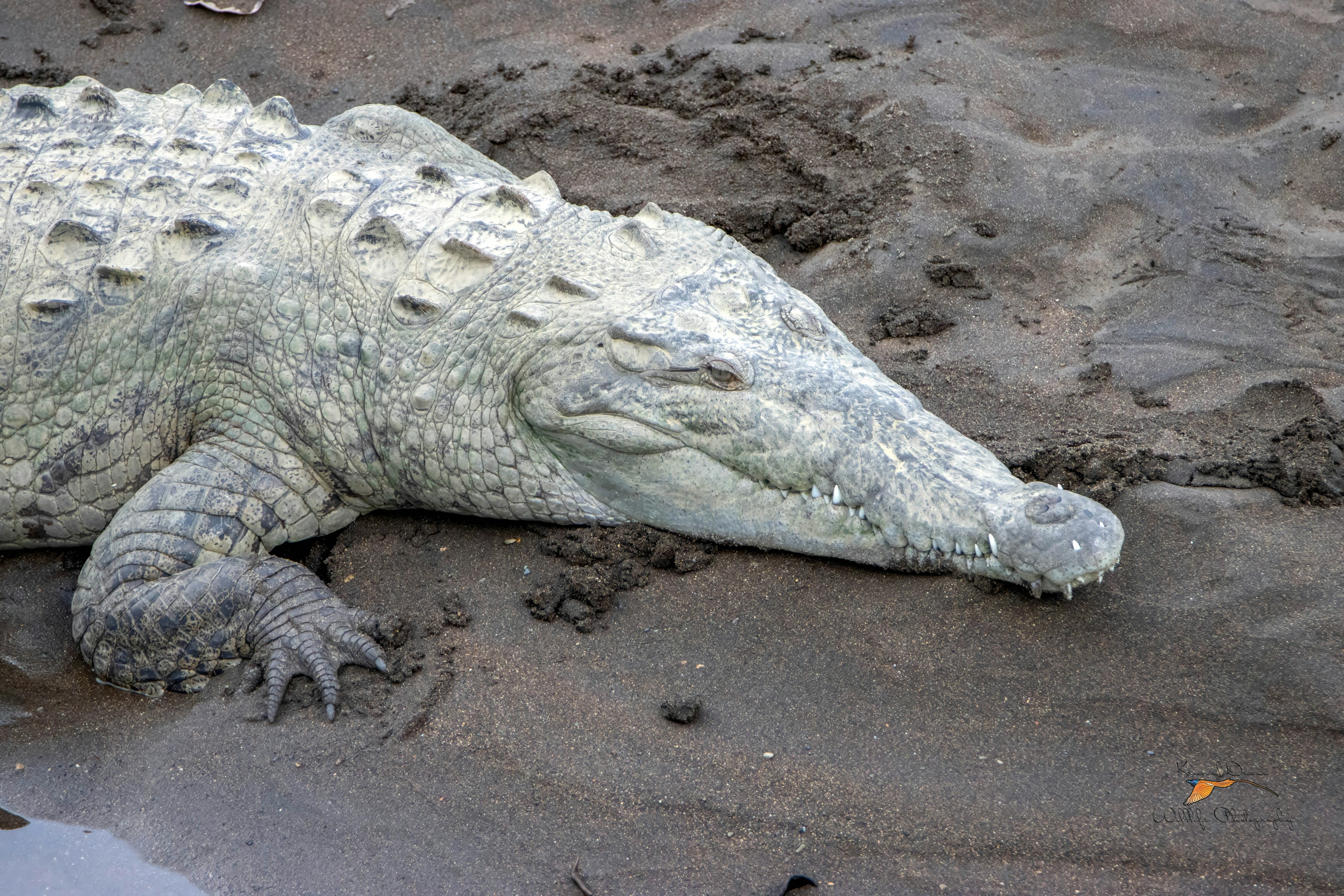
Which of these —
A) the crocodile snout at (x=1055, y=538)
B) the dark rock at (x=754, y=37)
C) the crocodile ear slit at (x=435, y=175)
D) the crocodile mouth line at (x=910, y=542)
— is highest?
the dark rock at (x=754, y=37)

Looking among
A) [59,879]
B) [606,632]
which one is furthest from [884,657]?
[59,879]

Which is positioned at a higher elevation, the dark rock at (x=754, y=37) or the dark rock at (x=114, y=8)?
the dark rock at (x=754, y=37)

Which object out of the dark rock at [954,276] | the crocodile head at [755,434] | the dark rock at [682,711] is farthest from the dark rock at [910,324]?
the dark rock at [682,711]

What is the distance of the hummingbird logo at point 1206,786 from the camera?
2.54 meters

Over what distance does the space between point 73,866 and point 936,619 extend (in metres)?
2.49

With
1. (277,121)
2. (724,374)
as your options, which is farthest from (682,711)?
(277,121)

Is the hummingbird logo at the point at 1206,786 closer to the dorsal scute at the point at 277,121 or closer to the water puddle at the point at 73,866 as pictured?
the water puddle at the point at 73,866

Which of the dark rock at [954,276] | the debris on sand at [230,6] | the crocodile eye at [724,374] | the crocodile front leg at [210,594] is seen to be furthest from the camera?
the debris on sand at [230,6]

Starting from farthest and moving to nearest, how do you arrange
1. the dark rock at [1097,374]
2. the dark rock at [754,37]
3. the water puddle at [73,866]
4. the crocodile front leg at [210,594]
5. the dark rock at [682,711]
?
the dark rock at [754,37] → the dark rock at [1097,374] → the crocodile front leg at [210,594] → the dark rock at [682,711] → the water puddle at [73,866]

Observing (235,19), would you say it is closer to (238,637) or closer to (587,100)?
(587,100)

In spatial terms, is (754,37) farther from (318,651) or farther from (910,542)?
(318,651)

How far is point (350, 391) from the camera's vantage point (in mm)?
3461

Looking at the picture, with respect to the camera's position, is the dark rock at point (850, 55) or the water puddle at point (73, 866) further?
the dark rock at point (850, 55)

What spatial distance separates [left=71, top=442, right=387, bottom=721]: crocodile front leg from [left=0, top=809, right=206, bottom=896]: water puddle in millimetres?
496
